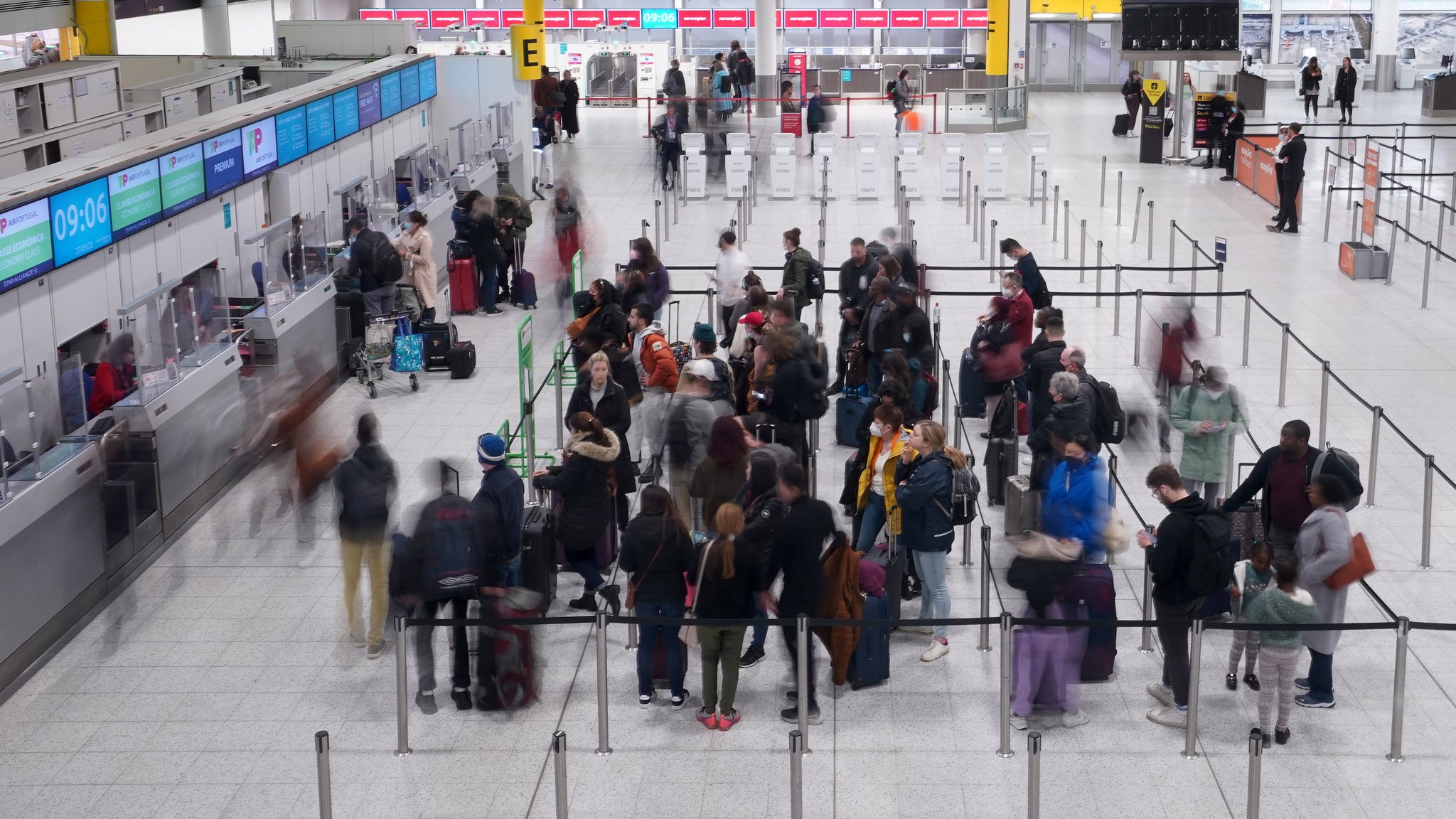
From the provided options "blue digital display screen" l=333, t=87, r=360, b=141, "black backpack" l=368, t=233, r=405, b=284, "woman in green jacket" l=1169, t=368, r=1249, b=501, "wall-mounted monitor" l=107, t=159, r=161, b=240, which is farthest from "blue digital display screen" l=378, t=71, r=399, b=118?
"woman in green jacket" l=1169, t=368, r=1249, b=501

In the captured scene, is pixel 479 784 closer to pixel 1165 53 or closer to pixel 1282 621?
pixel 1282 621

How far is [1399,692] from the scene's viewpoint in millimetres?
7266

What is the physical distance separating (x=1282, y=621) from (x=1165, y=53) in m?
22.4

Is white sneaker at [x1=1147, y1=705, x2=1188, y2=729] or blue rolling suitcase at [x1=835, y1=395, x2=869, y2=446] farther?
blue rolling suitcase at [x1=835, y1=395, x2=869, y2=446]

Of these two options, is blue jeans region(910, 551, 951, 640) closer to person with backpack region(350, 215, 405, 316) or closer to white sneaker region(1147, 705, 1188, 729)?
white sneaker region(1147, 705, 1188, 729)

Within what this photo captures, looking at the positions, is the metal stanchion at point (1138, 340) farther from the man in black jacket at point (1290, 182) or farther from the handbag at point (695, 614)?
the handbag at point (695, 614)

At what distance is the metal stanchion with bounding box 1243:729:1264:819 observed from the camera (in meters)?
6.13

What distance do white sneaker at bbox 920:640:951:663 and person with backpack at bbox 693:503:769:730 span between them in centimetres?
124

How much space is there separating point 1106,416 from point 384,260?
7246mm

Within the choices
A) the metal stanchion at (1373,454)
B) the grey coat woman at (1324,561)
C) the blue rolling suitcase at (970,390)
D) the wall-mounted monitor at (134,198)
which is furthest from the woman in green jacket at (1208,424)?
the wall-mounted monitor at (134,198)

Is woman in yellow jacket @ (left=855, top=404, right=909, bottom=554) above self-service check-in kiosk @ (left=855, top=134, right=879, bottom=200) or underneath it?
underneath

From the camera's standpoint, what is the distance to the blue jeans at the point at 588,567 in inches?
352

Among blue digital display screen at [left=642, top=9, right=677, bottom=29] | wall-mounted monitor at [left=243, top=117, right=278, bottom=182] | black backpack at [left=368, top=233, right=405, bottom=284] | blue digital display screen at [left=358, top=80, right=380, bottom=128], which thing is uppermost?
blue digital display screen at [left=642, top=9, right=677, bottom=29]

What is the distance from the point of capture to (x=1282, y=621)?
7355 millimetres
